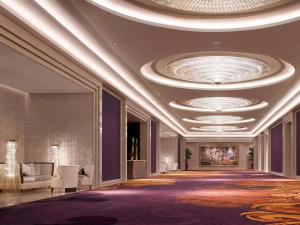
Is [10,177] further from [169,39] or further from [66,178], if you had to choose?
[169,39]

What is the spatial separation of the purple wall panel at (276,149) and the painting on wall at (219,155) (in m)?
15.6

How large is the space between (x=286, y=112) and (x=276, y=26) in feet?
37.1

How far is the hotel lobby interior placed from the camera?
673 cm

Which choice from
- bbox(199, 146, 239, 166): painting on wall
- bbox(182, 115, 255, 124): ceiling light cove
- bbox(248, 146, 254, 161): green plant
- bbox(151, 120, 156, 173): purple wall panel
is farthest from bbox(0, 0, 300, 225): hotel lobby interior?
bbox(199, 146, 239, 166): painting on wall

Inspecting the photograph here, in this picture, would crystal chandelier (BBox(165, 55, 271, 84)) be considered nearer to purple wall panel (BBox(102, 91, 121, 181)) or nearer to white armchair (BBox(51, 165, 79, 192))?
purple wall panel (BBox(102, 91, 121, 181))

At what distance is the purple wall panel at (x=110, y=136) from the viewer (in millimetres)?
12680

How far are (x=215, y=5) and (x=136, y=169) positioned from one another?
1201cm

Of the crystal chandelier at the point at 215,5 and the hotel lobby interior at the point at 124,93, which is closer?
the hotel lobby interior at the point at 124,93

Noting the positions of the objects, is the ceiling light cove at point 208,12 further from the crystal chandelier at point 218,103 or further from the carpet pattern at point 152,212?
the crystal chandelier at point 218,103

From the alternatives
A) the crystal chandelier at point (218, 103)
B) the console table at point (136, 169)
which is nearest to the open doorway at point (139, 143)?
the console table at point (136, 169)

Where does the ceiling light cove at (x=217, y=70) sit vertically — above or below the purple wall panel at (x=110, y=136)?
above

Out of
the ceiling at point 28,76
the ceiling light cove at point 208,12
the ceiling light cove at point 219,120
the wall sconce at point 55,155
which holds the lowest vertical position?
the wall sconce at point 55,155

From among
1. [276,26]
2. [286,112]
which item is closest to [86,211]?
[276,26]

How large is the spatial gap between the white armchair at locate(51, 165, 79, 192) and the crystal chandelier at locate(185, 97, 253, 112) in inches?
318
